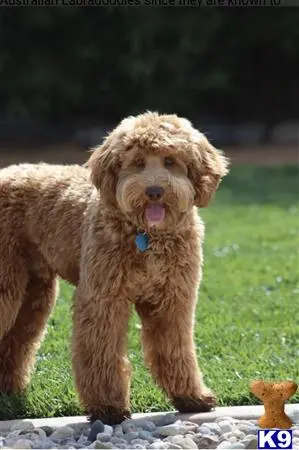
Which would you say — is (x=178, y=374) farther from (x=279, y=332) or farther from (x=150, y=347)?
(x=279, y=332)

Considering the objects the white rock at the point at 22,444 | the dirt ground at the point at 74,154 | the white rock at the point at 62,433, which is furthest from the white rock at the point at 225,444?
the dirt ground at the point at 74,154

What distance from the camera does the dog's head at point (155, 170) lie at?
4578mm

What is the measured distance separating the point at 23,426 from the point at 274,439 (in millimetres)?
1208

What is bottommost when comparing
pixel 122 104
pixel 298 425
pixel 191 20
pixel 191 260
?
pixel 298 425

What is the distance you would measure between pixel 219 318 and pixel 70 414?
2.06 metres

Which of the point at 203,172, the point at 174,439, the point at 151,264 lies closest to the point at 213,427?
the point at 174,439

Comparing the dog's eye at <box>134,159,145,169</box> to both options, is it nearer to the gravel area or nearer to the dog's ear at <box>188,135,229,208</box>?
the dog's ear at <box>188,135,229,208</box>

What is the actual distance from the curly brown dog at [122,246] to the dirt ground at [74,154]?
42.6 ft

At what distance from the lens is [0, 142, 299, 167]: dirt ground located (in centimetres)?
1906

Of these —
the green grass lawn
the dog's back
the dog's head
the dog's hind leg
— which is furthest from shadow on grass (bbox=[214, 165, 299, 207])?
the dog's head

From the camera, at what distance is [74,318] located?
16.6 ft

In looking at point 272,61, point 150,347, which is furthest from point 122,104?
point 150,347

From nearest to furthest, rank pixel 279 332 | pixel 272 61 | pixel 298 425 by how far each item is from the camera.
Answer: pixel 298 425 < pixel 279 332 < pixel 272 61

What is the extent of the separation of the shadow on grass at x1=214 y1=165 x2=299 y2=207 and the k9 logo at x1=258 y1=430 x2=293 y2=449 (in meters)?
8.93
